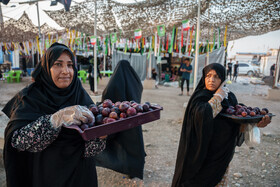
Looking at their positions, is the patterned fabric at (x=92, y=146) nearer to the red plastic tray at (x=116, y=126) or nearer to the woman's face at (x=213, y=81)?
the red plastic tray at (x=116, y=126)

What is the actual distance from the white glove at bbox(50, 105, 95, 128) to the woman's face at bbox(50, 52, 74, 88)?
0.30 m

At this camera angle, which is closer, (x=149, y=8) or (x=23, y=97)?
(x=23, y=97)

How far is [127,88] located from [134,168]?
1021 mm

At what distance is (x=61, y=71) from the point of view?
1.28 m

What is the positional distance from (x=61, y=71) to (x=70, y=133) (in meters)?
0.43

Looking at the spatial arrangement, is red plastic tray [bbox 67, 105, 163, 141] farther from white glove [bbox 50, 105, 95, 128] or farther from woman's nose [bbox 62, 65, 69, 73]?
woman's nose [bbox 62, 65, 69, 73]

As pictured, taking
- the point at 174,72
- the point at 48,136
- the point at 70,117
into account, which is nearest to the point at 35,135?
the point at 48,136

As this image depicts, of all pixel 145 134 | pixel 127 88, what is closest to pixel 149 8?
pixel 145 134

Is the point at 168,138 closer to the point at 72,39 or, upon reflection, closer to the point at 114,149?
the point at 114,149

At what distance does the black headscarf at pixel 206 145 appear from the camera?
1.73 metres

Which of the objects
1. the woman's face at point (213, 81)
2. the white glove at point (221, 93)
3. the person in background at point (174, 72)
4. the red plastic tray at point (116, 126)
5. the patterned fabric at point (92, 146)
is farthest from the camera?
the person in background at point (174, 72)

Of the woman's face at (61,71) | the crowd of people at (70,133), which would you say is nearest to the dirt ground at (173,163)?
the crowd of people at (70,133)

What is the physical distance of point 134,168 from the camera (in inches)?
93.0

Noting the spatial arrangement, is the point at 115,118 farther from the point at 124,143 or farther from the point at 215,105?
the point at 124,143
